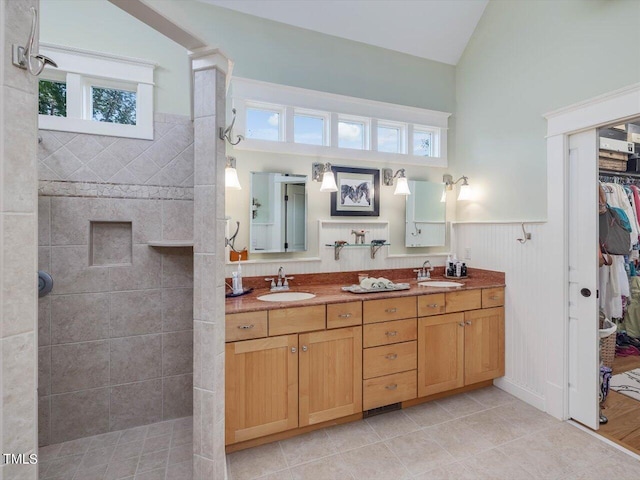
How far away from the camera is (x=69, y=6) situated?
2039 millimetres

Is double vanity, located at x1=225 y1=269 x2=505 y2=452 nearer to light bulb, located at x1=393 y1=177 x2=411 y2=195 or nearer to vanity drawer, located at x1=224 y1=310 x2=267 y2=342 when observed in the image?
vanity drawer, located at x1=224 y1=310 x2=267 y2=342

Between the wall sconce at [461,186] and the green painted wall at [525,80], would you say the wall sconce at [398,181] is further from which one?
the green painted wall at [525,80]

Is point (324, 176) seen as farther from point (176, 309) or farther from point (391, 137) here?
point (176, 309)

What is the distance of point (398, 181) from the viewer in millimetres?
2906

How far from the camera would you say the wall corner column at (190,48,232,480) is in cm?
142

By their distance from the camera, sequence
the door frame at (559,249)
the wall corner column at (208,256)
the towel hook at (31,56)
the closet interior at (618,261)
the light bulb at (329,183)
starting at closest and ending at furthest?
1. the towel hook at (31,56)
2. the wall corner column at (208,256)
3. the door frame at (559,249)
4. the closet interior at (618,261)
5. the light bulb at (329,183)

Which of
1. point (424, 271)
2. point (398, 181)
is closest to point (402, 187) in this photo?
point (398, 181)

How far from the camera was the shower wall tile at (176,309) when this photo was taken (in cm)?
226

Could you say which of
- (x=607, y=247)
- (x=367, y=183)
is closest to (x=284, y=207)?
(x=367, y=183)

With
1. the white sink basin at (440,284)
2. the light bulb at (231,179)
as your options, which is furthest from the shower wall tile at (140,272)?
the white sink basin at (440,284)

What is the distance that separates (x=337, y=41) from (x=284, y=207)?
5.23 ft

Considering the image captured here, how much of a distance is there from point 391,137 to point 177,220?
213 cm

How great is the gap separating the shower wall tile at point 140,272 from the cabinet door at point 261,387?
0.86 meters

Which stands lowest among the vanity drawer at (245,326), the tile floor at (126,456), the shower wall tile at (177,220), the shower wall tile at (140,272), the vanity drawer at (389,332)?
the tile floor at (126,456)
